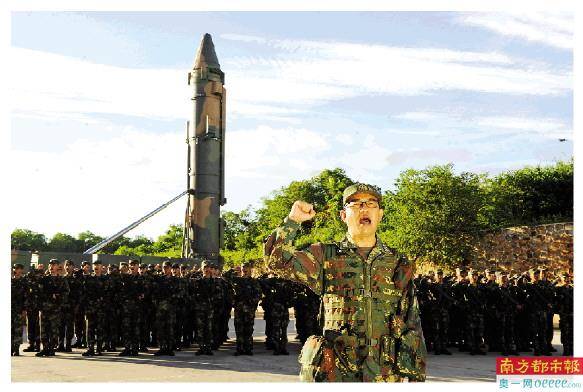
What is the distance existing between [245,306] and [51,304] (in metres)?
3.65

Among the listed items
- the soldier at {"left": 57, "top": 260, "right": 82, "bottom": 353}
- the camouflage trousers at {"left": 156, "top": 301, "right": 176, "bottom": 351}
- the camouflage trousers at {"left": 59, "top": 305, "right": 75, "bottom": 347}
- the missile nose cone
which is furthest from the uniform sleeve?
the missile nose cone

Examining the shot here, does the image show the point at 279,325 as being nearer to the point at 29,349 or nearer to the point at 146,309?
the point at 146,309

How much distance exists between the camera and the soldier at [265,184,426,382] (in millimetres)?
3873

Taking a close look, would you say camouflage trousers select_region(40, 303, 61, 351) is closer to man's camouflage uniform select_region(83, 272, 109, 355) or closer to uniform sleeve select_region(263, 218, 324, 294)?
man's camouflage uniform select_region(83, 272, 109, 355)

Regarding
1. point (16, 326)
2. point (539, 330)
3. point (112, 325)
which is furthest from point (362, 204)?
point (539, 330)

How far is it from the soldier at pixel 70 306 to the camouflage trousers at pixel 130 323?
3.12 ft

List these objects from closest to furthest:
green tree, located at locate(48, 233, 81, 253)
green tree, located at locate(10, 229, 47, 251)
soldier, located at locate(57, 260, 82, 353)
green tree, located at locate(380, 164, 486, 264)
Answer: soldier, located at locate(57, 260, 82, 353)
green tree, located at locate(380, 164, 486, 264)
green tree, located at locate(10, 229, 47, 251)
green tree, located at locate(48, 233, 81, 253)

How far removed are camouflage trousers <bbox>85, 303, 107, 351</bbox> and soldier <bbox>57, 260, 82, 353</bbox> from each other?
38cm

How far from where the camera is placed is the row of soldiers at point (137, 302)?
12.8 m

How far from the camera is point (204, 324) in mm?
13195

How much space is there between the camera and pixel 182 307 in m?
13.4

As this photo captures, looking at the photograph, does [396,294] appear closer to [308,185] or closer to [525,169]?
[525,169]

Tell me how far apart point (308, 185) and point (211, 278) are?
34.3m

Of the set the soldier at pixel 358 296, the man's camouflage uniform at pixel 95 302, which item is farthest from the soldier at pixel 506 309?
the soldier at pixel 358 296
